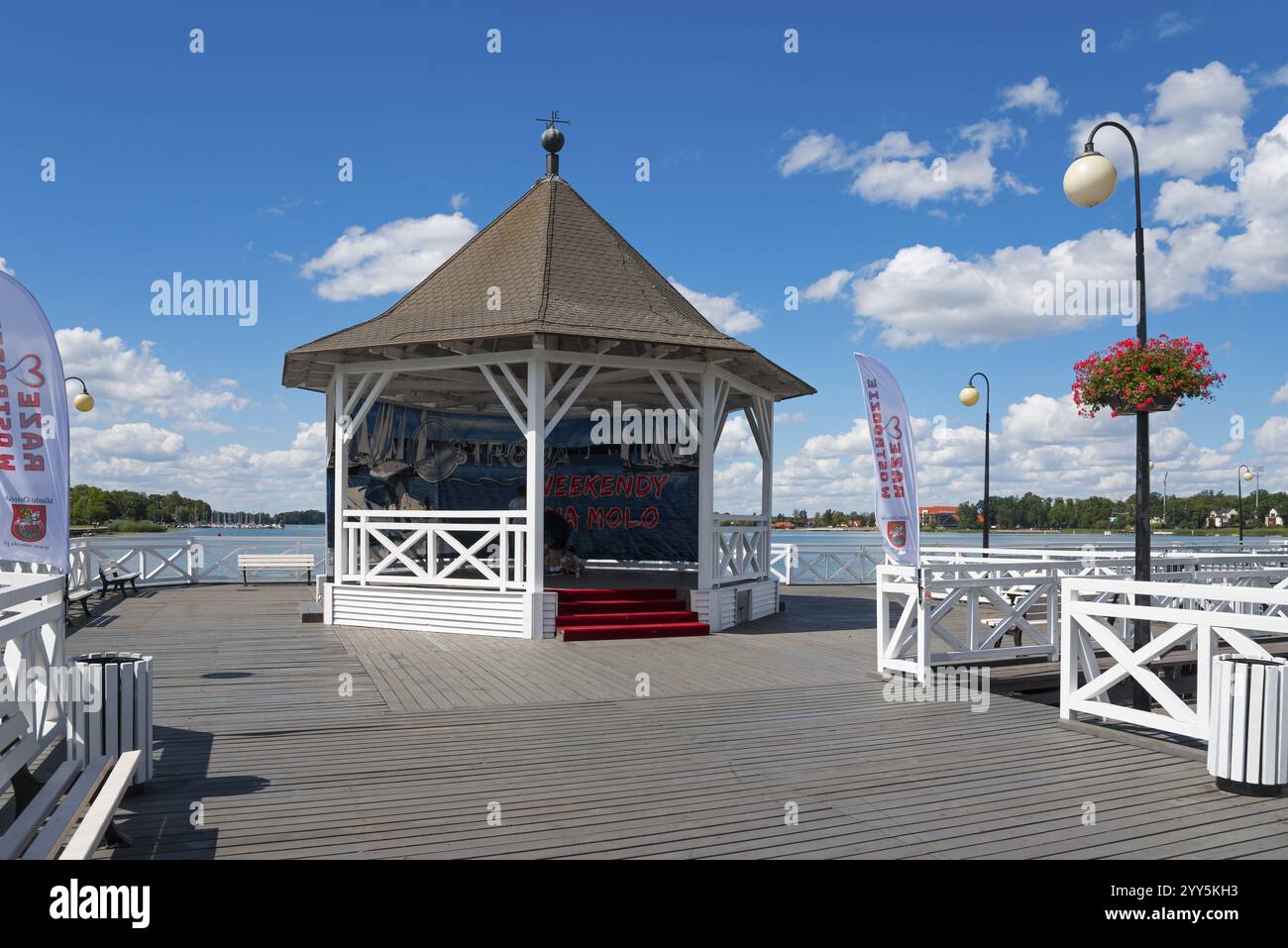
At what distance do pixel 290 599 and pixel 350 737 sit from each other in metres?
10.8

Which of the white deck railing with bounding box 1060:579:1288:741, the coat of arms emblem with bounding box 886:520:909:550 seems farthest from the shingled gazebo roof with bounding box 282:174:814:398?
the white deck railing with bounding box 1060:579:1288:741

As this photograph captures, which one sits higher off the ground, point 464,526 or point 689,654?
point 464,526

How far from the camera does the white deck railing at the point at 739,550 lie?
501 inches

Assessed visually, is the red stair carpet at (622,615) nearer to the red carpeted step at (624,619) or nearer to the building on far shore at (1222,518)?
the red carpeted step at (624,619)

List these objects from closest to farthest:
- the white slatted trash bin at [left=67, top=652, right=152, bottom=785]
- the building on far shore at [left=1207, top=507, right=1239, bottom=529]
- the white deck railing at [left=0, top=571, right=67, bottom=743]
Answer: the white deck railing at [left=0, top=571, right=67, bottom=743] → the white slatted trash bin at [left=67, top=652, right=152, bottom=785] → the building on far shore at [left=1207, top=507, right=1239, bottom=529]

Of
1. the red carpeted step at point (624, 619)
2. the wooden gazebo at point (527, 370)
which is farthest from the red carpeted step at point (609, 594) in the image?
the wooden gazebo at point (527, 370)

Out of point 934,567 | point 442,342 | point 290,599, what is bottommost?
point 290,599

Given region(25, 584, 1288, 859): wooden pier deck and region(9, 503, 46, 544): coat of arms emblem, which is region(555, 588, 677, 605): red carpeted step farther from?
region(9, 503, 46, 544): coat of arms emblem

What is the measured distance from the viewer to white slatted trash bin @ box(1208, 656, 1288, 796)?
498cm

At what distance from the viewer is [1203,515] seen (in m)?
61.2

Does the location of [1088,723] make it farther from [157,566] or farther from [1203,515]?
[1203,515]

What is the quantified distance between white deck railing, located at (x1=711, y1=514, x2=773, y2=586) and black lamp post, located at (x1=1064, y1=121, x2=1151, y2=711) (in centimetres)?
553

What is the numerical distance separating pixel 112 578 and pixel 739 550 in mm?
11741
